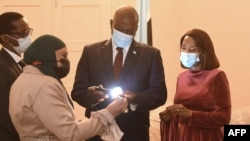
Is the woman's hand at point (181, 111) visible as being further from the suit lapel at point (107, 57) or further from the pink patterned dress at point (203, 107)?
the suit lapel at point (107, 57)

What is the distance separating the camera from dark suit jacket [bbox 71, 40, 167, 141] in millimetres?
2613

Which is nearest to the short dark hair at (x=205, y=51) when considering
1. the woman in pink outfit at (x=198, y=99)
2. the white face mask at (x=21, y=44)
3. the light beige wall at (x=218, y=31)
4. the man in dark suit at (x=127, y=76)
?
the woman in pink outfit at (x=198, y=99)

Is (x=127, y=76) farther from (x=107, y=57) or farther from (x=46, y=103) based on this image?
(x=46, y=103)

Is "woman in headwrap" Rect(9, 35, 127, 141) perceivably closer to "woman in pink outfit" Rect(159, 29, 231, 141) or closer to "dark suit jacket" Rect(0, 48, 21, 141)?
"dark suit jacket" Rect(0, 48, 21, 141)

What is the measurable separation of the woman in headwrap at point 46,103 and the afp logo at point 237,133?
0.70 metres

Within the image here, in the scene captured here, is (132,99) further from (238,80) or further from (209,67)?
(238,80)

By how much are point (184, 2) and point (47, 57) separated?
2622 millimetres

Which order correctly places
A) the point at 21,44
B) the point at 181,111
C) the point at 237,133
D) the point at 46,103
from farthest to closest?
the point at 21,44 < the point at 181,111 < the point at 237,133 < the point at 46,103

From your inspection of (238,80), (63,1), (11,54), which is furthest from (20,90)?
(63,1)

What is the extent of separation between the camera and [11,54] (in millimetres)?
2643

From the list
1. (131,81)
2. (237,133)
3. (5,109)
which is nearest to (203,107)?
(237,133)

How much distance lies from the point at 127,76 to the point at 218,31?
183 cm

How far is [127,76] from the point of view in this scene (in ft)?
8.64

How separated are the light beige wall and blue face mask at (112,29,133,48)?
5.61 feet
